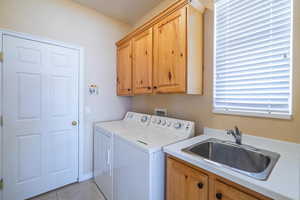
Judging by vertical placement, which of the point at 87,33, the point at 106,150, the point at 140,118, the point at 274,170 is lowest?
the point at 106,150

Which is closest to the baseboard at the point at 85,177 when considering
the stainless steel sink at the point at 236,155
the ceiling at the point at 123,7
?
the stainless steel sink at the point at 236,155

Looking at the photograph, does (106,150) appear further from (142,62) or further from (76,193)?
(142,62)

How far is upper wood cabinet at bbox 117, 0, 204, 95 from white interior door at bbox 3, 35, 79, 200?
1.14 metres

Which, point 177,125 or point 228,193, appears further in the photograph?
point 177,125

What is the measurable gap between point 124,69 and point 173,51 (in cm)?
108

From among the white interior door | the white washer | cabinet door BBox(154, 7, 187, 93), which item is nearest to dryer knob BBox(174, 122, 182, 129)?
the white washer

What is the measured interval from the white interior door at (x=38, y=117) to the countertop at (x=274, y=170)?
172cm

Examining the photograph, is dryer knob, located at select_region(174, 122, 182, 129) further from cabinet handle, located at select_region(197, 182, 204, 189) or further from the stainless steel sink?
cabinet handle, located at select_region(197, 182, 204, 189)

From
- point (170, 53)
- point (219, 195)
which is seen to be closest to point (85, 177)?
point (219, 195)

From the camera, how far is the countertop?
0.63m

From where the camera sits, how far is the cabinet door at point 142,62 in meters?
1.81

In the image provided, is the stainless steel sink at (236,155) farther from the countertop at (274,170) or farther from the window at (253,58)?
Answer: the window at (253,58)

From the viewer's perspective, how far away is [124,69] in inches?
→ 92.2

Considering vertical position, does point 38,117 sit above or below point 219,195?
above
